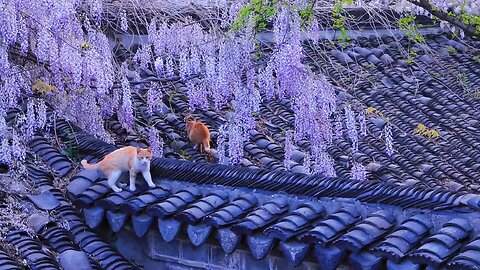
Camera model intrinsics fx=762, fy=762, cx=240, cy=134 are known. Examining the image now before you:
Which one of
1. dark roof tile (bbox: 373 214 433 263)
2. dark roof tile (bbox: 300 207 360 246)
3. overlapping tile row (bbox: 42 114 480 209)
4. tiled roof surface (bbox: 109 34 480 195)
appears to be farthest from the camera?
tiled roof surface (bbox: 109 34 480 195)

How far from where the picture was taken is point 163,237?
453 cm

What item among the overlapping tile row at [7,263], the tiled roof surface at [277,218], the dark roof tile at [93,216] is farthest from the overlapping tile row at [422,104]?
the overlapping tile row at [7,263]

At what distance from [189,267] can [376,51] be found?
552 centimetres

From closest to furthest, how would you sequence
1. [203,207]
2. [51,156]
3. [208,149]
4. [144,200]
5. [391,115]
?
[203,207] → [144,200] → [51,156] → [208,149] → [391,115]

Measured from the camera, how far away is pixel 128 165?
197 inches

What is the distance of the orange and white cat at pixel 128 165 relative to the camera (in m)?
4.96

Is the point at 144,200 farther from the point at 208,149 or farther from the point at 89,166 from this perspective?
the point at 208,149

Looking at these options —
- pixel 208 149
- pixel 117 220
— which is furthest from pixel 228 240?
pixel 208 149

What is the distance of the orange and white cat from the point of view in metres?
4.96

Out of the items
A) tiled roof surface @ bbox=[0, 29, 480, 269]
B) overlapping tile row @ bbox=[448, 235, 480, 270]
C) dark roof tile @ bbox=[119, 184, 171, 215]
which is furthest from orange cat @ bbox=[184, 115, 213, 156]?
overlapping tile row @ bbox=[448, 235, 480, 270]

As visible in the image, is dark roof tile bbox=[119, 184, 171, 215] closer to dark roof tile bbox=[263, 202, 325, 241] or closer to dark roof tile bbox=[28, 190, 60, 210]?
dark roof tile bbox=[28, 190, 60, 210]

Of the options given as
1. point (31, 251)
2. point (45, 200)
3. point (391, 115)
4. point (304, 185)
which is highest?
point (304, 185)

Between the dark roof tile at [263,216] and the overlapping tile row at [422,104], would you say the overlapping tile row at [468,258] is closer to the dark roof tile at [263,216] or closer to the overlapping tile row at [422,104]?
the dark roof tile at [263,216]

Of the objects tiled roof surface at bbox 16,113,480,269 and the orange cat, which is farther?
the orange cat
